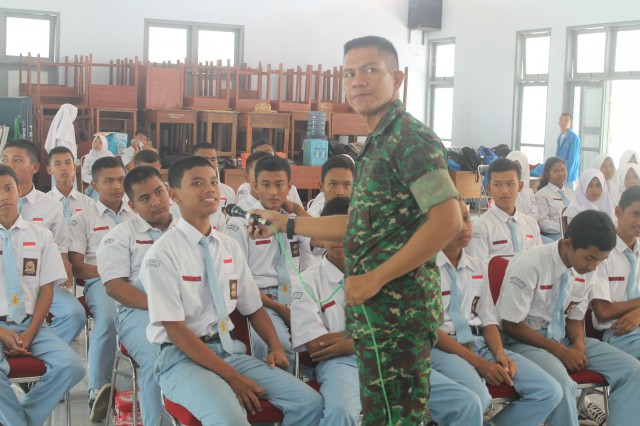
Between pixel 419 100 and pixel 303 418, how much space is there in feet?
43.5

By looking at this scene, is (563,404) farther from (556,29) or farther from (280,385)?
(556,29)

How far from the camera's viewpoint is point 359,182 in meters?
1.93

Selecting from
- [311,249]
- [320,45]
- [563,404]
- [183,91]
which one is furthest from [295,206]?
[320,45]

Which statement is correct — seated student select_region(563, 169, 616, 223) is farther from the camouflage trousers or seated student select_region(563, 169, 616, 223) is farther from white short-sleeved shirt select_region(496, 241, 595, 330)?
the camouflage trousers

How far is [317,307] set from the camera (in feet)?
9.66

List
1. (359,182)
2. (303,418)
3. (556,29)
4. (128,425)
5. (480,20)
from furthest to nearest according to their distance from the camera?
(480,20) < (556,29) < (128,425) < (303,418) < (359,182)

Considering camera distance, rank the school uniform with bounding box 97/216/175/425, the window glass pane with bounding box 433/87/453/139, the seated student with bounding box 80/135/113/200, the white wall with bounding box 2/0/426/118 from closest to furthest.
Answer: the school uniform with bounding box 97/216/175/425
the seated student with bounding box 80/135/113/200
the white wall with bounding box 2/0/426/118
the window glass pane with bounding box 433/87/453/139

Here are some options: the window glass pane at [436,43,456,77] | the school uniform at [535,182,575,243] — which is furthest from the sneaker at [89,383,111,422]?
the window glass pane at [436,43,456,77]

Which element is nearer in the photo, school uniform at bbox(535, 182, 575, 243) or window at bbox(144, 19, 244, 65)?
school uniform at bbox(535, 182, 575, 243)

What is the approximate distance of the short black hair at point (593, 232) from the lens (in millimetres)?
3039

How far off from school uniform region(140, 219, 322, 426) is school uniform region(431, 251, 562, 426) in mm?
609

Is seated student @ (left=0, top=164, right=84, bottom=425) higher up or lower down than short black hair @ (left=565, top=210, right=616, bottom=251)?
lower down

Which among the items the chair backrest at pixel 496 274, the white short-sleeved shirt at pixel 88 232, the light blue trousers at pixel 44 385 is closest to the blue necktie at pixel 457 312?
the chair backrest at pixel 496 274

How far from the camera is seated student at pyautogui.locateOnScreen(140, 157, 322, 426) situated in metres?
2.54
